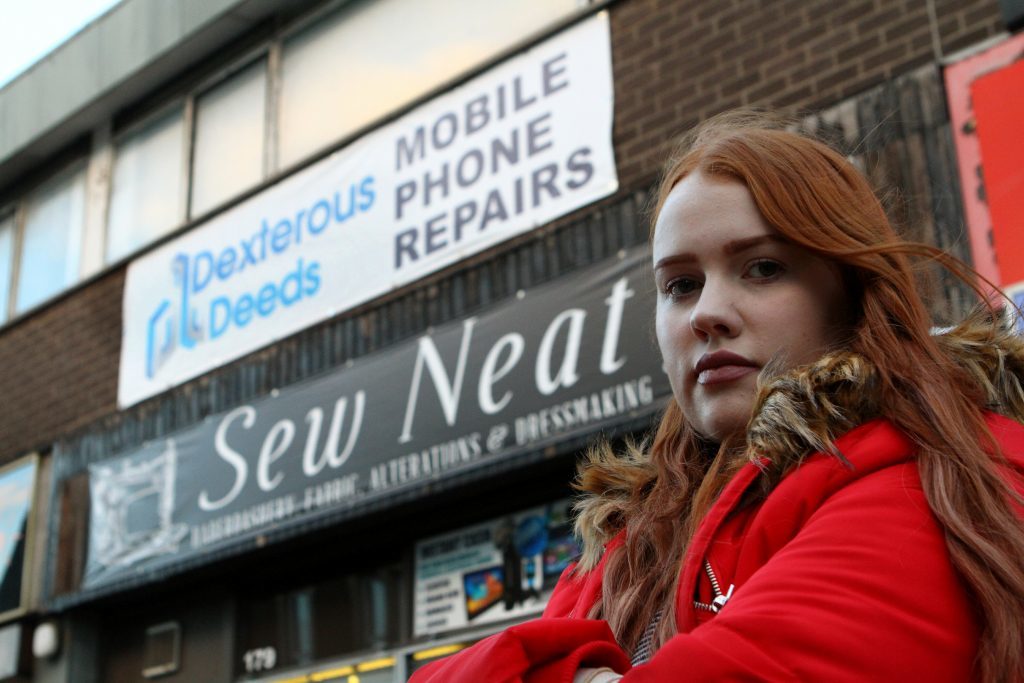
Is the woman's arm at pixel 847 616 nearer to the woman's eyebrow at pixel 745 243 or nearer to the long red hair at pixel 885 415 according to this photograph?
the long red hair at pixel 885 415

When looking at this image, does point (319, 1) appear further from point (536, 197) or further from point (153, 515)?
point (153, 515)

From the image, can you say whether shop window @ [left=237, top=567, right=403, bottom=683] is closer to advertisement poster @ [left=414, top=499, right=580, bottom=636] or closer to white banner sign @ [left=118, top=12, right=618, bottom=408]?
advertisement poster @ [left=414, top=499, right=580, bottom=636]

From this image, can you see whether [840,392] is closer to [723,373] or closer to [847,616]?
[723,373]

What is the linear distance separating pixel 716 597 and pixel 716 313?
13.7 inches

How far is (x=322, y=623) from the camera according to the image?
8.02 meters

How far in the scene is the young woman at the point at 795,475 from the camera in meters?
1.16

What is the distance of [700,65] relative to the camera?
6812 millimetres

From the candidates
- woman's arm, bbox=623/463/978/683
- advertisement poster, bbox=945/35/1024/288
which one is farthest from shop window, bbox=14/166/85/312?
woman's arm, bbox=623/463/978/683

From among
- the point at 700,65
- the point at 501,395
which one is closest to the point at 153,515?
the point at 501,395

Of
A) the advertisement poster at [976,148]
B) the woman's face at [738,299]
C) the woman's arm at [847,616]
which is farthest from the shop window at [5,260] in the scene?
the woman's arm at [847,616]

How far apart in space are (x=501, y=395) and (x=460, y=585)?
1.22 meters

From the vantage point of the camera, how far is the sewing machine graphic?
8.33 meters

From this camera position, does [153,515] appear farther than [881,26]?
Yes

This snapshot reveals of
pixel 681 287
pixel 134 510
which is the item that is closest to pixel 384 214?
pixel 134 510
